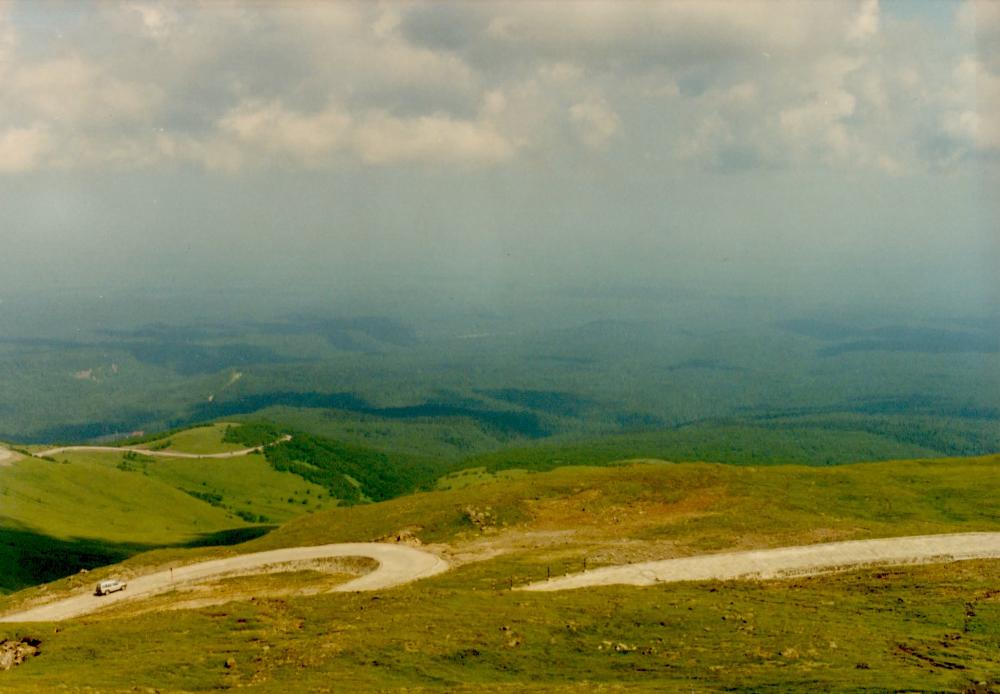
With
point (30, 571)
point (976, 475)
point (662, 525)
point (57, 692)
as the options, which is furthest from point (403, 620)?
point (30, 571)

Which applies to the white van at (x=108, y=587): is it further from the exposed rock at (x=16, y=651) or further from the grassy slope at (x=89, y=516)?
the grassy slope at (x=89, y=516)

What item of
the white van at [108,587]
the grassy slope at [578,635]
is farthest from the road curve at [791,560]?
the white van at [108,587]

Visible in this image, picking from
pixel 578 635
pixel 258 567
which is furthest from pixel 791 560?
pixel 258 567

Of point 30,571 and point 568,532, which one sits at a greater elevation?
point 568,532

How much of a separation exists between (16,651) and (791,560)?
5173cm

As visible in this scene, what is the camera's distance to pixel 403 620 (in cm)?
4256

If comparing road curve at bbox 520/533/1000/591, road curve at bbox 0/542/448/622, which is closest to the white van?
road curve at bbox 0/542/448/622

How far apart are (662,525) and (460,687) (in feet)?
136

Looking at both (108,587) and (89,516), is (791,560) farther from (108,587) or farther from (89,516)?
(89,516)

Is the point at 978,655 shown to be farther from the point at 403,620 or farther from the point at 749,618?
the point at 403,620

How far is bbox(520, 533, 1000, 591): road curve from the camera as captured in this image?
54938 mm

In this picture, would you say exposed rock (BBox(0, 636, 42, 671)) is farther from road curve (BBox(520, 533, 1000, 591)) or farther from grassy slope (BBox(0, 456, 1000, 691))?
road curve (BBox(520, 533, 1000, 591))

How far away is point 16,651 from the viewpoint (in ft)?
136

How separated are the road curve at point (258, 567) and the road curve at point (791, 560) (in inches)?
562
